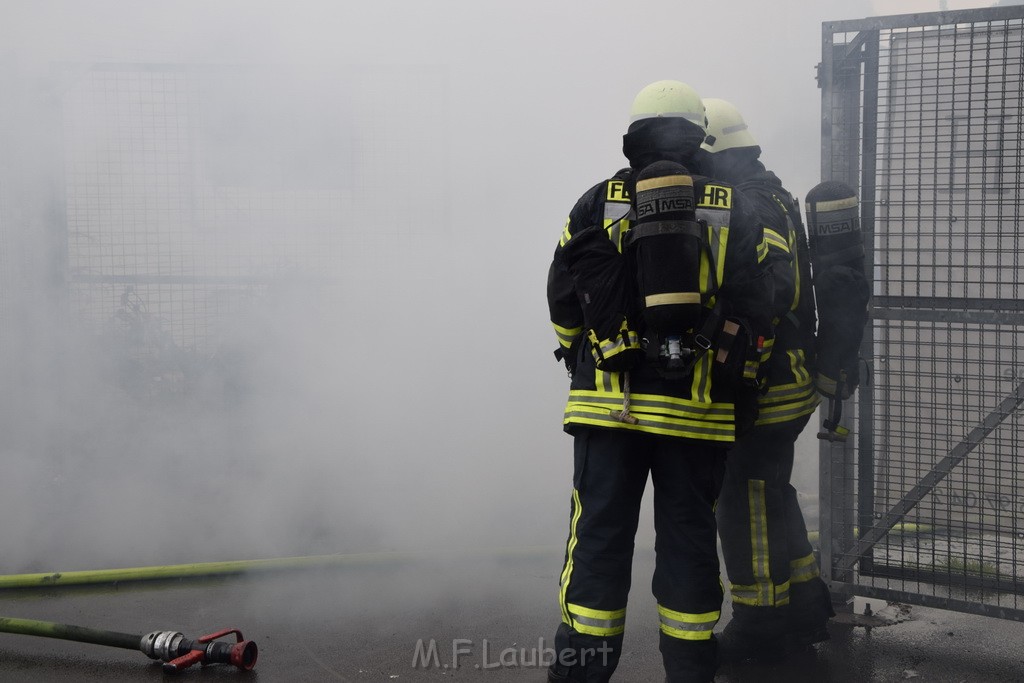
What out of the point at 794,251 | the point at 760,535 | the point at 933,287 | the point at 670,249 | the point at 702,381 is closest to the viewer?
the point at 670,249

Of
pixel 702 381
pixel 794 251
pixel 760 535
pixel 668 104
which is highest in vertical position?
pixel 668 104

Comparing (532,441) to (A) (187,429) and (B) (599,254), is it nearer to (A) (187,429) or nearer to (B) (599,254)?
(A) (187,429)

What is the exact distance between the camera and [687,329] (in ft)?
8.37

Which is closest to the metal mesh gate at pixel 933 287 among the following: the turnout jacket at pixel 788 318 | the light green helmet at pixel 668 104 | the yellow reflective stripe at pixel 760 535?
the turnout jacket at pixel 788 318

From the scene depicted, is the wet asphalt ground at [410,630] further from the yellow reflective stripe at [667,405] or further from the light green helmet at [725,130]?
the light green helmet at [725,130]

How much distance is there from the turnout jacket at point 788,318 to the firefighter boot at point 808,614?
1.89ft

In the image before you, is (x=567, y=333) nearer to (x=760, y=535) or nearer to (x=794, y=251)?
(x=794, y=251)

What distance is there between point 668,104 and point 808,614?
5.63 feet

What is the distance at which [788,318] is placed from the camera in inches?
120

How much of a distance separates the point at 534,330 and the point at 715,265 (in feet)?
8.68

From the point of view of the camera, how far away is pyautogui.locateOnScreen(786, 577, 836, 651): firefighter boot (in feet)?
10.4

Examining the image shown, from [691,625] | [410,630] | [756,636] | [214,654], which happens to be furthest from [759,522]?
[214,654]

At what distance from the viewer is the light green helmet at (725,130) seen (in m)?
3.22

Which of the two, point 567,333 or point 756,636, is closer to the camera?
point 567,333
